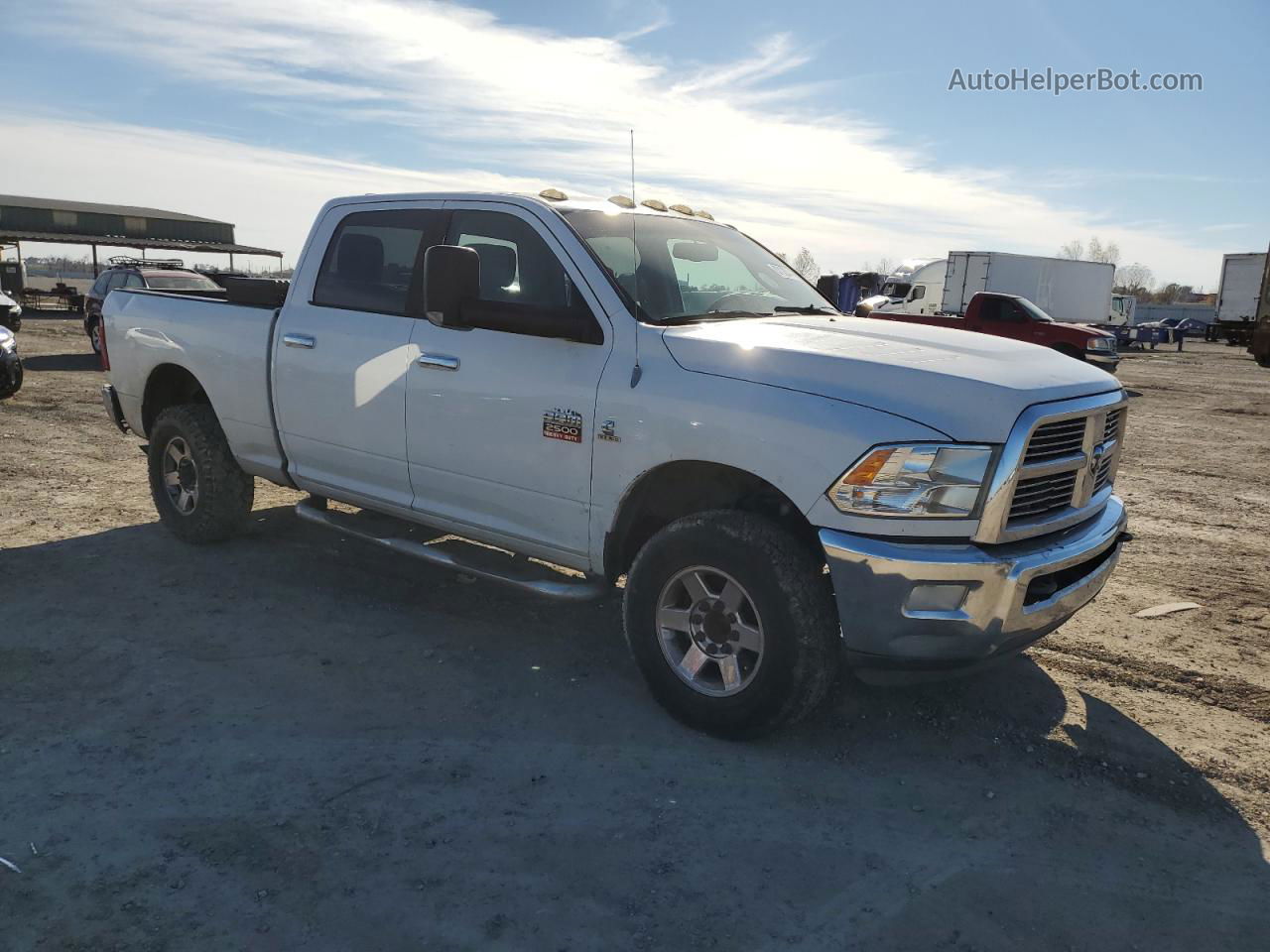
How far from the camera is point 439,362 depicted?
424cm

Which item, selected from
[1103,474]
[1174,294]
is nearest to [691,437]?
[1103,474]

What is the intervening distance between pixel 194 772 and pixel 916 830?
8.17 feet

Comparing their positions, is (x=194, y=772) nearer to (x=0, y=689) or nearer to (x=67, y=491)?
(x=0, y=689)

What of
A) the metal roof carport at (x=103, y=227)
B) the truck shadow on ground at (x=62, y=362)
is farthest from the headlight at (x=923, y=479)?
the metal roof carport at (x=103, y=227)

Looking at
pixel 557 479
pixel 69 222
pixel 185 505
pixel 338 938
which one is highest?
pixel 69 222

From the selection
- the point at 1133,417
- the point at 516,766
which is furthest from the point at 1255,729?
the point at 1133,417

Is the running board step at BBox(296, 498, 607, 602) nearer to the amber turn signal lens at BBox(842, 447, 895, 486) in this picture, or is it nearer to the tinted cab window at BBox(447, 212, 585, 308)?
the tinted cab window at BBox(447, 212, 585, 308)

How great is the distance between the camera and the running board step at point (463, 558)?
394cm

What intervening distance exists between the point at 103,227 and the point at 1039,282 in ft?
146

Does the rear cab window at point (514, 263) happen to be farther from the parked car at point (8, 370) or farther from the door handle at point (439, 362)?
the parked car at point (8, 370)

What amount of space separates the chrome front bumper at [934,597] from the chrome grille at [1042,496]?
13 centimetres

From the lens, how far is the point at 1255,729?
3.81 m

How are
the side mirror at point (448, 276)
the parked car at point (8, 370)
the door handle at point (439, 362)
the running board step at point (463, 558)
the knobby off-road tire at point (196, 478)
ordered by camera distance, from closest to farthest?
1. the side mirror at point (448, 276)
2. the running board step at point (463, 558)
3. the door handle at point (439, 362)
4. the knobby off-road tire at point (196, 478)
5. the parked car at point (8, 370)

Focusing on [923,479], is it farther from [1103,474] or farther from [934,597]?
[1103,474]
